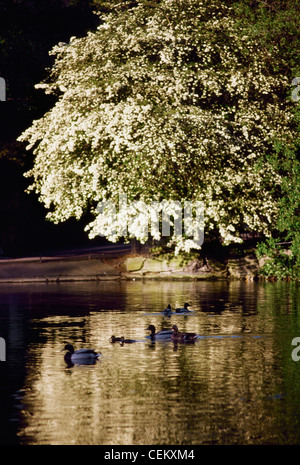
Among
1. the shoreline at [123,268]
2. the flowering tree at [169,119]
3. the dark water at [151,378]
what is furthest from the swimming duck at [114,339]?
the shoreline at [123,268]

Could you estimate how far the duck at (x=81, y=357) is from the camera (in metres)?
20.0

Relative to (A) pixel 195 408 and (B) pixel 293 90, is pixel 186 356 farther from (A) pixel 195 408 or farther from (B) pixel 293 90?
(B) pixel 293 90

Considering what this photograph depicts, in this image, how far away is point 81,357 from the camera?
20031 mm

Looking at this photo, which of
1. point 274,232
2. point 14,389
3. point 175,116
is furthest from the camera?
point 274,232

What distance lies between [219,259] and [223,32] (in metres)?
11.9

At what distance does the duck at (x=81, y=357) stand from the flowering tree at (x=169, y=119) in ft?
56.4

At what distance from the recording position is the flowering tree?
37.4 m

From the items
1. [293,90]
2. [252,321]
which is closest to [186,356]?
[252,321]

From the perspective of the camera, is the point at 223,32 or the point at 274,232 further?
the point at 274,232

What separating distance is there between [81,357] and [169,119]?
18.3 metres

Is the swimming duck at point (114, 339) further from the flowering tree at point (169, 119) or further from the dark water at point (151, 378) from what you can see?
the flowering tree at point (169, 119)

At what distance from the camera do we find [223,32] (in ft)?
129

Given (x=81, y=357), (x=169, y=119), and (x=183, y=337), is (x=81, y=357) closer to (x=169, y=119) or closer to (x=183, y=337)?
(x=183, y=337)

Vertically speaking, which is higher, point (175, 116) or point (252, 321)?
point (175, 116)
